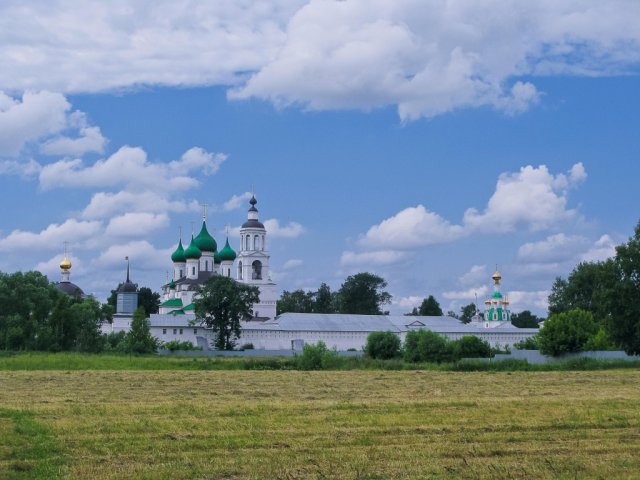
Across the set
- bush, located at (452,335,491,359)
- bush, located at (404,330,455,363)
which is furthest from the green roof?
bush, located at (404,330,455,363)

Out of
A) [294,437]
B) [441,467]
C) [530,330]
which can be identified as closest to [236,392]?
[294,437]

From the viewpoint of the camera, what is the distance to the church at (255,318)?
347 ft

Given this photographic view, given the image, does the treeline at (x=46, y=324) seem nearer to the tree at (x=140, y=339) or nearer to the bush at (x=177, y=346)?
the tree at (x=140, y=339)

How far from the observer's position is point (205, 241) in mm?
124125

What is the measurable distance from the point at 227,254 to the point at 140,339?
3605 cm

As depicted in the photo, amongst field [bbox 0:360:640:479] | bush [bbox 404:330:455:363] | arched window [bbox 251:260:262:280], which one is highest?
arched window [bbox 251:260:262:280]

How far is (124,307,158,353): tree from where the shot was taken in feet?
282

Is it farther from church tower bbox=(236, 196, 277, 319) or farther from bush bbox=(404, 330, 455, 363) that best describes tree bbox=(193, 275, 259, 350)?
bush bbox=(404, 330, 455, 363)

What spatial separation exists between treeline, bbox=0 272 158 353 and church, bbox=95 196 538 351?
15055 millimetres

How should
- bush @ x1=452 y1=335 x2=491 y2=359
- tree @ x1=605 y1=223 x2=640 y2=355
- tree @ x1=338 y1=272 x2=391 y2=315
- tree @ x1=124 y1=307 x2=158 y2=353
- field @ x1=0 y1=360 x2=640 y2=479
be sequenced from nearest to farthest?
field @ x1=0 y1=360 x2=640 y2=479, tree @ x1=605 y1=223 x2=640 y2=355, bush @ x1=452 y1=335 x2=491 y2=359, tree @ x1=124 y1=307 x2=158 y2=353, tree @ x1=338 y1=272 x2=391 y2=315

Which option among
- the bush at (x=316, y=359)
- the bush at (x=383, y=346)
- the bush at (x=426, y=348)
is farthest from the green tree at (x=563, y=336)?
the bush at (x=316, y=359)

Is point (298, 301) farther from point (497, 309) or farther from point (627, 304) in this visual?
point (627, 304)

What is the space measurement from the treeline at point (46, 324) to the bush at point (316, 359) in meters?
33.4

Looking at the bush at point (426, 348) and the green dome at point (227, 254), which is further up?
the green dome at point (227, 254)
